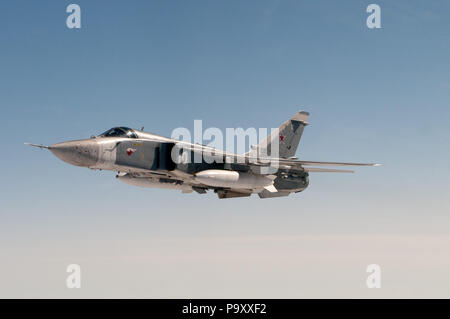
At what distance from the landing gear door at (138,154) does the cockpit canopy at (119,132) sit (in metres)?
0.40

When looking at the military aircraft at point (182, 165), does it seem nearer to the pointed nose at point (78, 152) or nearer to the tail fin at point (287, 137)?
the pointed nose at point (78, 152)

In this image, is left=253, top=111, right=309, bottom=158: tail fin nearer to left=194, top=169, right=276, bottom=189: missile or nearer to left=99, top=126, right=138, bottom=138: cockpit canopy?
left=194, top=169, right=276, bottom=189: missile

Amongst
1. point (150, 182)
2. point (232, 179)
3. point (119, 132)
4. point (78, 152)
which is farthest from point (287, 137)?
point (78, 152)

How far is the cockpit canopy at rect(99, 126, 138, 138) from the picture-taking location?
2019 centimetres

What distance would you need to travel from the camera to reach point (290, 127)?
2708cm

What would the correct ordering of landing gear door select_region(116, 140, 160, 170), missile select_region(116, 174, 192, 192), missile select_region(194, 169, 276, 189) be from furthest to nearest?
missile select_region(116, 174, 192, 192)
missile select_region(194, 169, 276, 189)
landing gear door select_region(116, 140, 160, 170)

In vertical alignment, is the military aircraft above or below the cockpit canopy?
below

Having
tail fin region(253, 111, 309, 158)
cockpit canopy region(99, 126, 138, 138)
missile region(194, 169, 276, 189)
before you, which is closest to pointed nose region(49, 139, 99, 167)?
cockpit canopy region(99, 126, 138, 138)

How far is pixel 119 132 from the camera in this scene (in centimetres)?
2028

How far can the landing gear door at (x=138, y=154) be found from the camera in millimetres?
19922

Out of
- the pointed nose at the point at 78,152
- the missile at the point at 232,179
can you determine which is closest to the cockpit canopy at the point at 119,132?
the pointed nose at the point at 78,152
